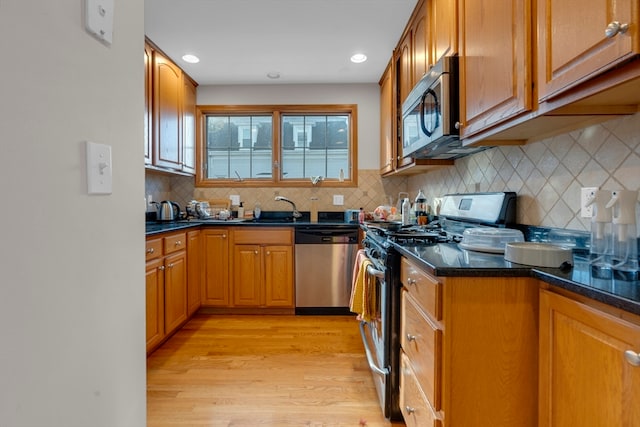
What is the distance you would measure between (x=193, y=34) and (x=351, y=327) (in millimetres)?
2707

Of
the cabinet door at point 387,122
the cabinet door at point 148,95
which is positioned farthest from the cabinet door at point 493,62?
the cabinet door at point 148,95

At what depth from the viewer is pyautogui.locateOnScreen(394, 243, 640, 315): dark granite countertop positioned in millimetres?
698

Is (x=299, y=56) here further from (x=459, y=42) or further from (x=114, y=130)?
(x=114, y=130)

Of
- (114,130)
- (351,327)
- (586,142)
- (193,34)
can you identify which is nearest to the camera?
(114,130)

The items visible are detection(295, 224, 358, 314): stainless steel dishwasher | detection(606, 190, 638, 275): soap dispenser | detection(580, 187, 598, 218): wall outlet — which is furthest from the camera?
detection(295, 224, 358, 314): stainless steel dishwasher

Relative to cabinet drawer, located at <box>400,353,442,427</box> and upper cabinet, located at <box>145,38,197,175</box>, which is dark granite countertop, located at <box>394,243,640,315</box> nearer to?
cabinet drawer, located at <box>400,353,442,427</box>

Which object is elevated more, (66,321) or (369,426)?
(66,321)

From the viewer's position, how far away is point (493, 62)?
1269 mm

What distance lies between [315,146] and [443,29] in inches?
81.5

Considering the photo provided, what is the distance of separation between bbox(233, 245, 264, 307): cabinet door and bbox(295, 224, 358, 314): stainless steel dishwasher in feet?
1.22

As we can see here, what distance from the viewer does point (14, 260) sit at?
1.54 feet

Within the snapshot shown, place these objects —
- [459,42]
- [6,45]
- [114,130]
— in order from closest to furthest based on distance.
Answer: [6,45], [114,130], [459,42]

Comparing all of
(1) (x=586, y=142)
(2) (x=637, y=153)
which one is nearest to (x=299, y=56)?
(1) (x=586, y=142)

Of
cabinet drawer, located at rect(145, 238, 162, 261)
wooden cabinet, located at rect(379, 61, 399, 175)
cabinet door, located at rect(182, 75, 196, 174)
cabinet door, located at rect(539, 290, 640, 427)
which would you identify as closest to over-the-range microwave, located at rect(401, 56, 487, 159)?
wooden cabinet, located at rect(379, 61, 399, 175)
